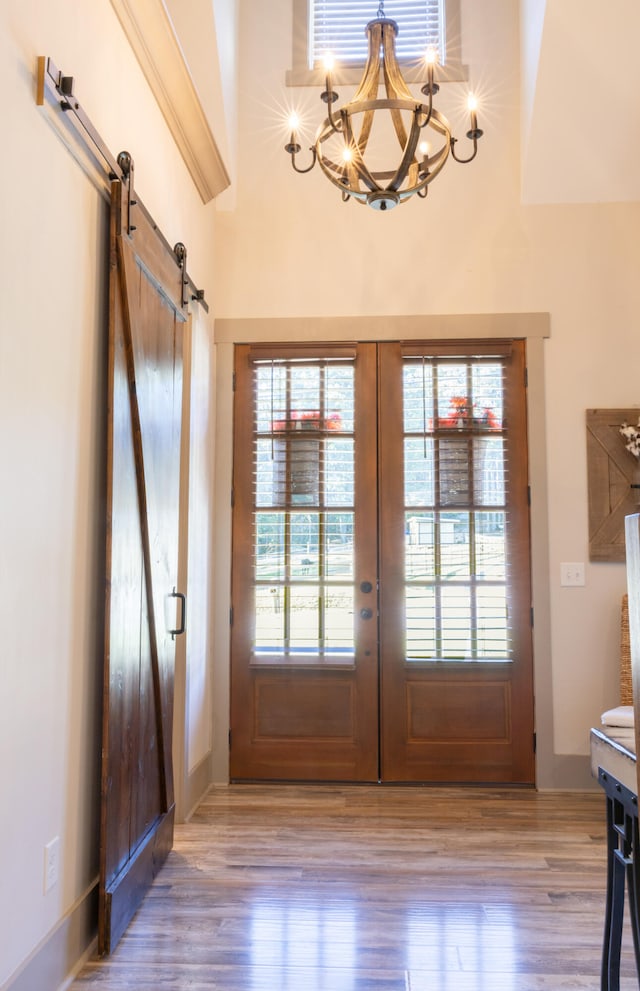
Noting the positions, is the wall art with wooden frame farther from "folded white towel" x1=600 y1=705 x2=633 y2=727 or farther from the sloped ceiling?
"folded white towel" x1=600 y1=705 x2=633 y2=727

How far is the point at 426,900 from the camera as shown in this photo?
107 inches

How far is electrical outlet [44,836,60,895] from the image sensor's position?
6.78 ft

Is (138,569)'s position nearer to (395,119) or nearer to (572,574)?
(395,119)

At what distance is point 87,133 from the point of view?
227 centimetres

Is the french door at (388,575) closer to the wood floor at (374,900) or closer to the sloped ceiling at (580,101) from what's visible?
the wood floor at (374,900)

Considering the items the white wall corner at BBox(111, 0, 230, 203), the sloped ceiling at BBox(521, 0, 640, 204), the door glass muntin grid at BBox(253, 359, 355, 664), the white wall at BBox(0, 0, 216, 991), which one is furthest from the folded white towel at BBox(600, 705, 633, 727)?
the sloped ceiling at BBox(521, 0, 640, 204)

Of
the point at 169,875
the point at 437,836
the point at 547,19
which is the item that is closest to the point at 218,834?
the point at 169,875

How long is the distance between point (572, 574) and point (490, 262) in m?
1.84

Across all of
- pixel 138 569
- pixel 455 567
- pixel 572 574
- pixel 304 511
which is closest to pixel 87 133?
pixel 138 569

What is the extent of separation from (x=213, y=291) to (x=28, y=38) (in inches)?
94.1

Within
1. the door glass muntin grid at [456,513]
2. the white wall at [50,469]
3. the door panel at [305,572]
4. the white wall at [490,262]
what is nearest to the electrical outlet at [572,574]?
the white wall at [490,262]

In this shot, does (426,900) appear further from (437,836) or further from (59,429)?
(59,429)

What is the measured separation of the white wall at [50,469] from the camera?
1862 millimetres

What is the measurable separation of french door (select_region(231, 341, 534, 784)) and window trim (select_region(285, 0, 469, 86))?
5.34 ft
